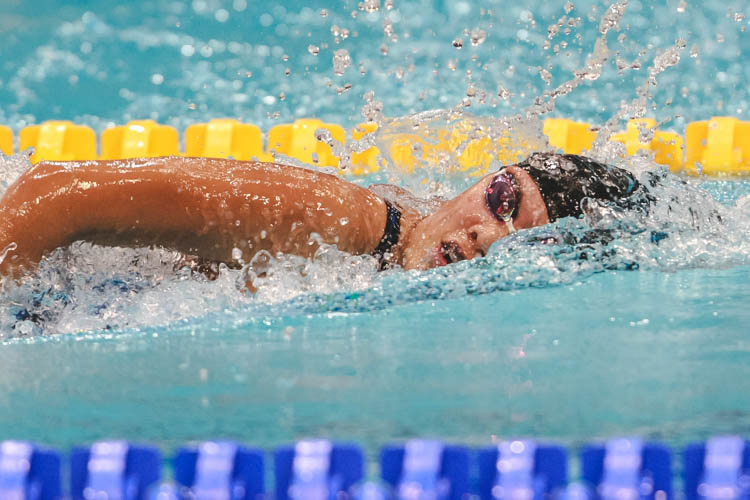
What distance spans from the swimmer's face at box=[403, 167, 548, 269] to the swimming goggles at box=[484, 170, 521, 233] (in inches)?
0.4

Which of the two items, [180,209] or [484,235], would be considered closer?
[180,209]

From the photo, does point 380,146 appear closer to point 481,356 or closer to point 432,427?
point 481,356

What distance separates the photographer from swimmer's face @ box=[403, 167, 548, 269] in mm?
2393

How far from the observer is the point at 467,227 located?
7.98ft

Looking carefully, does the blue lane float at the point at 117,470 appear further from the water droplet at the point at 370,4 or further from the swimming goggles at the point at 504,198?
the water droplet at the point at 370,4

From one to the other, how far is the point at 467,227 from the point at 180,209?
79 cm

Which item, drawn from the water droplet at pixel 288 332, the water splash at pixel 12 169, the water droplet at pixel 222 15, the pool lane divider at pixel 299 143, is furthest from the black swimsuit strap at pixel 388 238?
the water droplet at pixel 222 15

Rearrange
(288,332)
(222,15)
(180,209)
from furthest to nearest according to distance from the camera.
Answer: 1. (222,15)
2. (180,209)
3. (288,332)

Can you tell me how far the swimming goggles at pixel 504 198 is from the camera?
2383 millimetres

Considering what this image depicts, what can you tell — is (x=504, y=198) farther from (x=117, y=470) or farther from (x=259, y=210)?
(x=117, y=470)

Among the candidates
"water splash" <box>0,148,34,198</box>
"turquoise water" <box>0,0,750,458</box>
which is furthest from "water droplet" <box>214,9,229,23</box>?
"turquoise water" <box>0,0,750,458</box>

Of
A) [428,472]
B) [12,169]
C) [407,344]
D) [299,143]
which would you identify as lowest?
[428,472]

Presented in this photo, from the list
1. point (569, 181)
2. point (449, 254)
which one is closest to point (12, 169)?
point (449, 254)

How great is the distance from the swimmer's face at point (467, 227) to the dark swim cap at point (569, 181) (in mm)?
28
